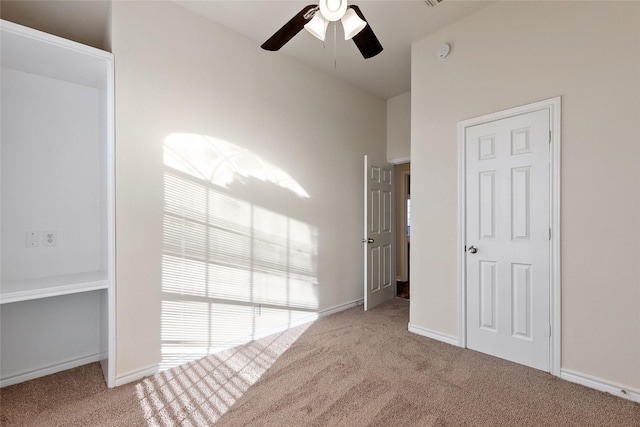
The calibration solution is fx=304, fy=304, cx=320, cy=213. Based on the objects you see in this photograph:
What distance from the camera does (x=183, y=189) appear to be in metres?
2.50

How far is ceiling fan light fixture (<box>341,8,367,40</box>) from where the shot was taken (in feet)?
5.69

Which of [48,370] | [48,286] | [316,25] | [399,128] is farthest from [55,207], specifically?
[399,128]

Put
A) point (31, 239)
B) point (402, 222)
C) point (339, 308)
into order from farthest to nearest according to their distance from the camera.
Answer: point (402, 222) → point (339, 308) → point (31, 239)

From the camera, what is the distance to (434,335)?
9.71ft

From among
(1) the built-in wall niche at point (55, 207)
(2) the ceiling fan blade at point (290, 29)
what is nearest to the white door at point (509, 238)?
(2) the ceiling fan blade at point (290, 29)

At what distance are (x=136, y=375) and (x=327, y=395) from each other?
4.66 ft

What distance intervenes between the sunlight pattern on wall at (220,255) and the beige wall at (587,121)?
5.91 ft

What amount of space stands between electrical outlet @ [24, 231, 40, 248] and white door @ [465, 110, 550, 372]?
3.52m

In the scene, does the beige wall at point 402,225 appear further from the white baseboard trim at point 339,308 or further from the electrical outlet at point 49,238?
the electrical outlet at point 49,238

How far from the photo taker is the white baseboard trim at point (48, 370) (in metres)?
2.18

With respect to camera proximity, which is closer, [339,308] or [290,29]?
[290,29]

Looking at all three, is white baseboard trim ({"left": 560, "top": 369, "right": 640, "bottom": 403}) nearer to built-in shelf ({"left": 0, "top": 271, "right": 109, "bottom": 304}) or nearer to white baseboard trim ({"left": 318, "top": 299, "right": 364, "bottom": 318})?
white baseboard trim ({"left": 318, "top": 299, "right": 364, "bottom": 318})

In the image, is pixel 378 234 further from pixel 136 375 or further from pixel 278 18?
pixel 136 375

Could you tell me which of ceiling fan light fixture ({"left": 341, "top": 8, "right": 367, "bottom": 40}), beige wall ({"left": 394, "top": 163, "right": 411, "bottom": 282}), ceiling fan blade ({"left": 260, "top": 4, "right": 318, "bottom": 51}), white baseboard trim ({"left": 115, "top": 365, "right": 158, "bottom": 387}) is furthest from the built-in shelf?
beige wall ({"left": 394, "top": 163, "right": 411, "bottom": 282})
